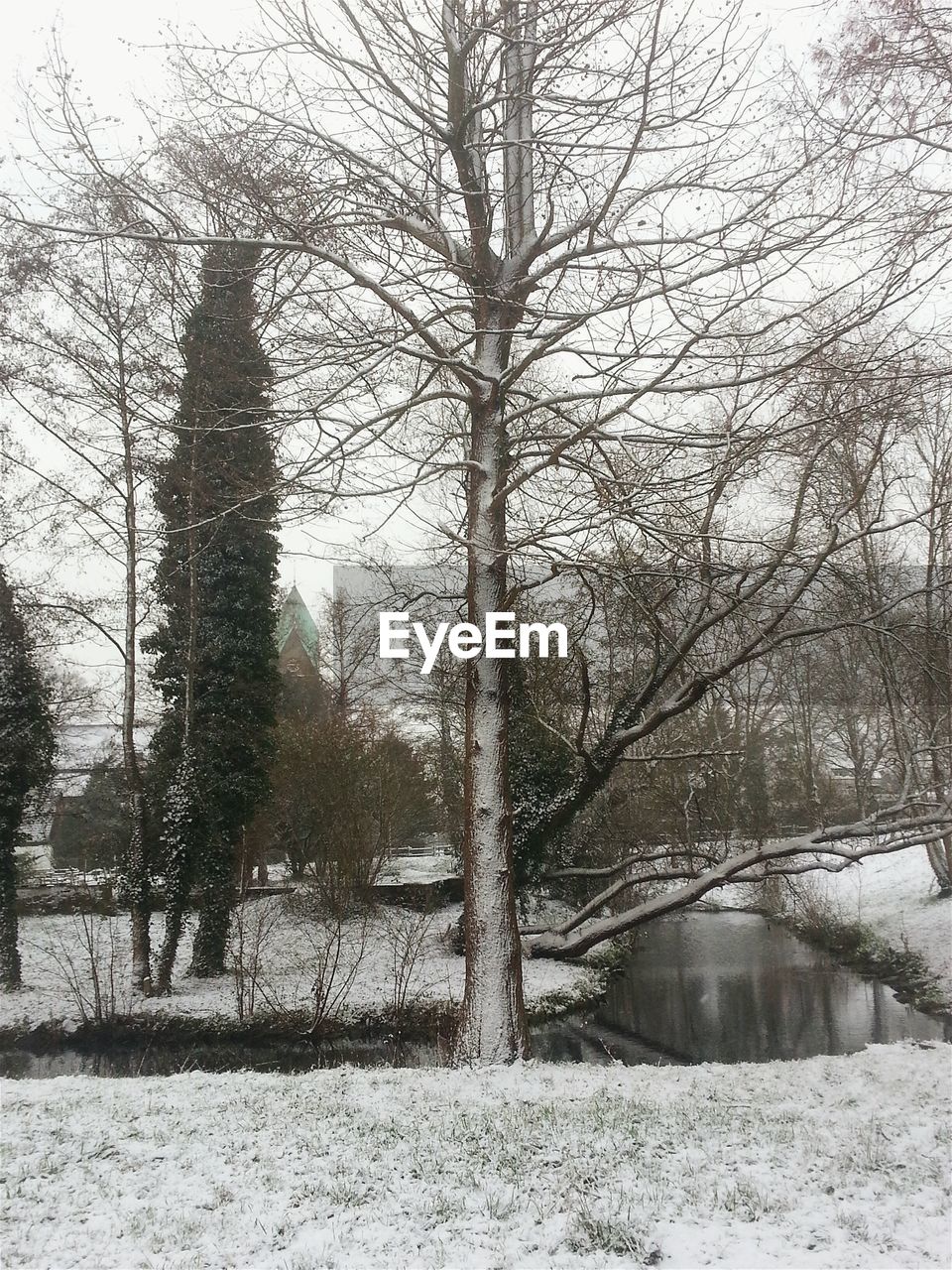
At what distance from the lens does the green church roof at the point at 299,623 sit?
87.2ft

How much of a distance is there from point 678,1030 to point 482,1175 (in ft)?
27.2

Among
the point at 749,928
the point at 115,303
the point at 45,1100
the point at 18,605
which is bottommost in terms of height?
the point at 749,928

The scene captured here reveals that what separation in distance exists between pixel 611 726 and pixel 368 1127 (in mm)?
6887

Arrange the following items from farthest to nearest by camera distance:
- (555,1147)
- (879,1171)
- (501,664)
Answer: (501,664)
(555,1147)
(879,1171)

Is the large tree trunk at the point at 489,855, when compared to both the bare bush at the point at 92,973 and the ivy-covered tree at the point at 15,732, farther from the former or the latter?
the ivy-covered tree at the point at 15,732

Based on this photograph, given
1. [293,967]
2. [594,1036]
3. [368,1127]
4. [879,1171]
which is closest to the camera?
[879,1171]

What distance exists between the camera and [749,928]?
744 inches

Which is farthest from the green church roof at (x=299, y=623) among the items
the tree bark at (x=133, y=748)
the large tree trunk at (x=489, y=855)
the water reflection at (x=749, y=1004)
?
the large tree trunk at (x=489, y=855)

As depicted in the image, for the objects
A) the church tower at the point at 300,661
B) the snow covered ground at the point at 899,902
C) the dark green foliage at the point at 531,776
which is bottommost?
the snow covered ground at the point at 899,902

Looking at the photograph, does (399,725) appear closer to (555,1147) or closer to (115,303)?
(115,303)

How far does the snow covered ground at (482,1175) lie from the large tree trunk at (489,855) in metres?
1.31

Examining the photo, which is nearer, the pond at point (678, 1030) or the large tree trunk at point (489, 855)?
the large tree trunk at point (489, 855)

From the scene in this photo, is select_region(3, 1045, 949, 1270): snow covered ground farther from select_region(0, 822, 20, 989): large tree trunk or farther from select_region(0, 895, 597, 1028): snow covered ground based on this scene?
select_region(0, 822, 20, 989): large tree trunk

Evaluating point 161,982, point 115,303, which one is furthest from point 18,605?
point 161,982
